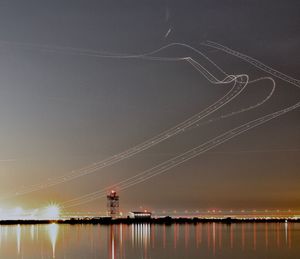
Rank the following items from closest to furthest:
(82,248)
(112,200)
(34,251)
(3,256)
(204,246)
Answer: (3,256) < (34,251) < (82,248) < (204,246) < (112,200)

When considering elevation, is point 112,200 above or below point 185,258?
above

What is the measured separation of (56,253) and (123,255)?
28.1 feet

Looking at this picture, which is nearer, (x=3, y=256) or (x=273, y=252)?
(x=3, y=256)

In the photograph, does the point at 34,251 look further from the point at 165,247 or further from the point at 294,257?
the point at 294,257

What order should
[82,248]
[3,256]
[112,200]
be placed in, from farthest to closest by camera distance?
[112,200] → [82,248] → [3,256]

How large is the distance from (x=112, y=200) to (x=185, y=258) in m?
124

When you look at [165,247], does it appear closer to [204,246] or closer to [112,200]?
[204,246]

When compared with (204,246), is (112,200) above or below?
above

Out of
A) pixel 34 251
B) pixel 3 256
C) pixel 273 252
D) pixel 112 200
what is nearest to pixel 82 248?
pixel 34 251

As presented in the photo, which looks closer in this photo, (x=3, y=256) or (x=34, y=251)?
(x=3, y=256)

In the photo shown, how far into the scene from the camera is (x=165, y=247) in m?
89.0

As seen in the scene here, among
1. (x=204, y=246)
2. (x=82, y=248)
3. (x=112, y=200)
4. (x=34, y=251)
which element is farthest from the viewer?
(x=112, y=200)

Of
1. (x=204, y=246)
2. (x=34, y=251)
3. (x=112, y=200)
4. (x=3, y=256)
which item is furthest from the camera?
(x=112, y=200)

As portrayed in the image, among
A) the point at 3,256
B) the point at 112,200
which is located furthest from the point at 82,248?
the point at 112,200
